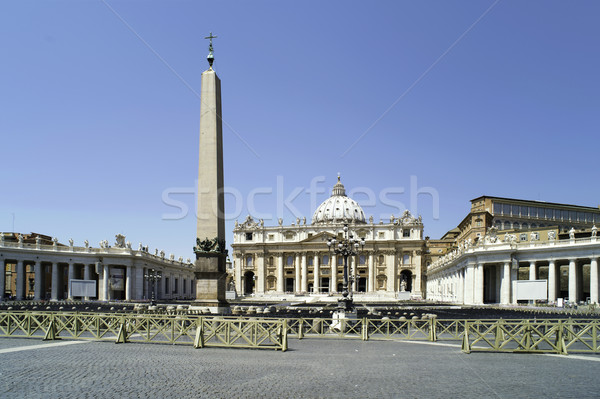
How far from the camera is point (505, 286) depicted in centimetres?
5209

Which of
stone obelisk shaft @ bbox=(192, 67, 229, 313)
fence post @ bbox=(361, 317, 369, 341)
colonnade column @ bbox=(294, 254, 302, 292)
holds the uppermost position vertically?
stone obelisk shaft @ bbox=(192, 67, 229, 313)

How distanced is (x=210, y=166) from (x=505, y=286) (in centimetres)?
3863

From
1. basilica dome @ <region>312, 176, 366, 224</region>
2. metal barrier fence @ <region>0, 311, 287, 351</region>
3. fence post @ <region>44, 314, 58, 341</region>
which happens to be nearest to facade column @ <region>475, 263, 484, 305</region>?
metal barrier fence @ <region>0, 311, 287, 351</region>

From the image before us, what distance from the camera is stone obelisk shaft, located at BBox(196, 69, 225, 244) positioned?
24.1 m

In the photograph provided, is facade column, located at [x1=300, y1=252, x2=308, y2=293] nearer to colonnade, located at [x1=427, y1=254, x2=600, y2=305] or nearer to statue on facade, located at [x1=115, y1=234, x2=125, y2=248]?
colonnade, located at [x1=427, y1=254, x2=600, y2=305]

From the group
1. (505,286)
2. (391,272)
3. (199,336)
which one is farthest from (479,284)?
(391,272)

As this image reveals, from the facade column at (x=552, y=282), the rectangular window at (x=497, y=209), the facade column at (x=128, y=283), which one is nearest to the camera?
the facade column at (x=552, y=282)

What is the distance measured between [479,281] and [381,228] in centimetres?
5735

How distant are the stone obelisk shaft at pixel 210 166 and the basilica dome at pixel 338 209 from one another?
112239mm

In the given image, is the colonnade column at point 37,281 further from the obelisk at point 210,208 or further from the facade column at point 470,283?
the facade column at point 470,283

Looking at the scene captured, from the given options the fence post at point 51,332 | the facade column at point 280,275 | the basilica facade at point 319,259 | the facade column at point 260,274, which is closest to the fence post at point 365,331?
the fence post at point 51,332

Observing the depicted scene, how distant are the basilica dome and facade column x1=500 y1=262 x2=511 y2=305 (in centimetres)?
8406

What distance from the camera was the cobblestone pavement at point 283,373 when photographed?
29.4 ft

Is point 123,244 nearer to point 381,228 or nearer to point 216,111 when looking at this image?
point 216,111
